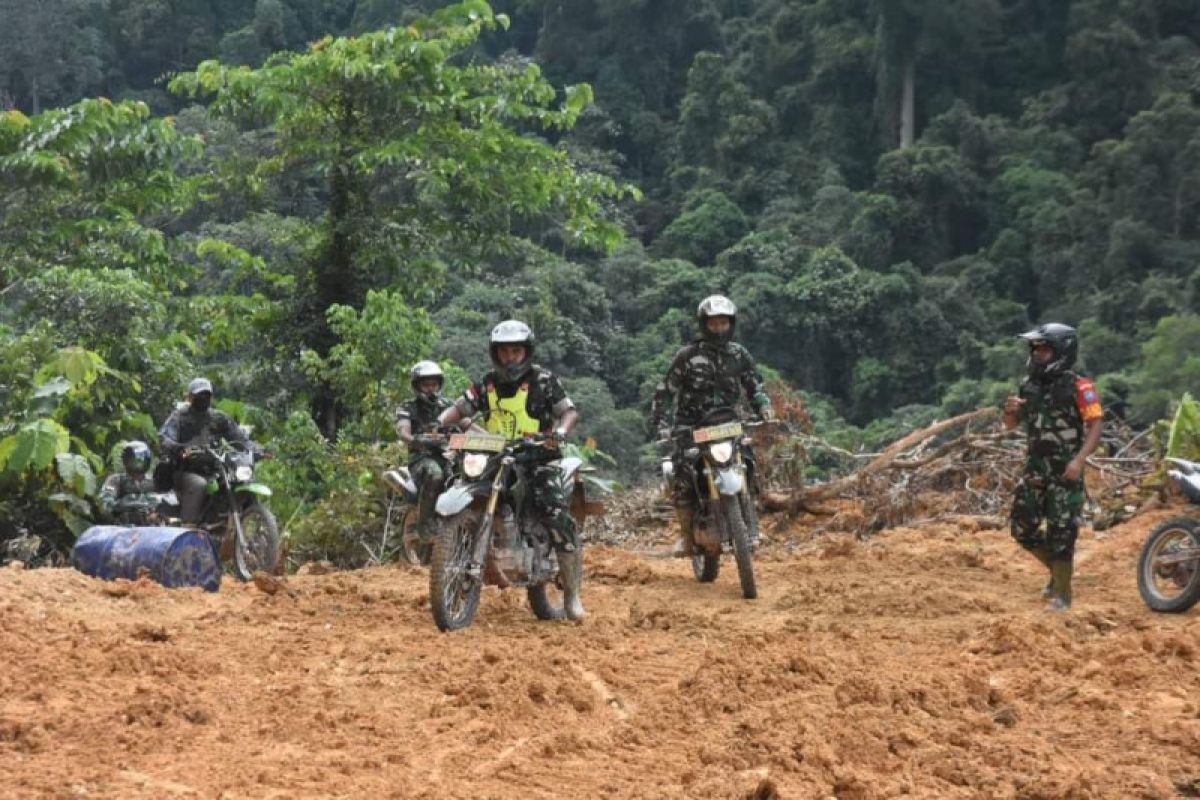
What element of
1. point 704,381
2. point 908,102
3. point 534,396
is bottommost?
point 534,396

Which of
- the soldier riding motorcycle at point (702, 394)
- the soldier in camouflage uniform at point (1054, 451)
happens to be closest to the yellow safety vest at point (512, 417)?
the soldier riding motorcycle at point (702, 394)

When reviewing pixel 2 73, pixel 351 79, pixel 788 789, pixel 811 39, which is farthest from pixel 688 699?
pixel 2 73

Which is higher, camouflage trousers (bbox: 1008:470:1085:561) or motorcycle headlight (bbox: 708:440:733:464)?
motorcycle headlight (bbox: 708:440:733:464)

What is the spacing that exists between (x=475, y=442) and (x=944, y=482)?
752 cm

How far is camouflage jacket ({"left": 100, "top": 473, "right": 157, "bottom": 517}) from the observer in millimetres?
10469

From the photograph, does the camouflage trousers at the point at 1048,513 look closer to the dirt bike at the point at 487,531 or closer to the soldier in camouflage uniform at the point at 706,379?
the soldier in camouflage uniform at the point at 706,379

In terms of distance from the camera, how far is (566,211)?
59.8 feet

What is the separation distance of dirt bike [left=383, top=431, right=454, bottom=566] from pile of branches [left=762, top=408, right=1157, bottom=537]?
3.57m

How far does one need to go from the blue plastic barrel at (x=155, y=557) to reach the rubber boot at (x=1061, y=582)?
508 cm

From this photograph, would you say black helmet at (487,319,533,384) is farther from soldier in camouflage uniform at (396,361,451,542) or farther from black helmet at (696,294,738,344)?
soldier in camouflage uniform at (396,361,451,542)

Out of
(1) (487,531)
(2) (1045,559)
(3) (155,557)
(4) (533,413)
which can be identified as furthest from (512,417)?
(2) (1045,559)

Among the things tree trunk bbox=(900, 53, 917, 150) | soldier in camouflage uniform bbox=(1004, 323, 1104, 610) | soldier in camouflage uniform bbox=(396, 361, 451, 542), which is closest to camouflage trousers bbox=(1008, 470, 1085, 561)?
soldier in camouflage uniform bbox=(1004, 323, 1104, 610)

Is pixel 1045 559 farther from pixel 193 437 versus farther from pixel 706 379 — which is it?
pixel 193 437

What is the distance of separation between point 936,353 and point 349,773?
35.6 meters
